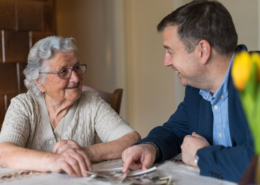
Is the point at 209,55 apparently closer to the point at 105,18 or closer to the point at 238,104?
the point at 238,104

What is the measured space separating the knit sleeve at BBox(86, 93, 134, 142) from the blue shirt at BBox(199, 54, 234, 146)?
1.63ft

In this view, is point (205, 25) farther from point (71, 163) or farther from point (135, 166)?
point (71, 163)

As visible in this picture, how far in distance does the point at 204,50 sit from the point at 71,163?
2.37 feet

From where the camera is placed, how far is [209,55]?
4.02 ft

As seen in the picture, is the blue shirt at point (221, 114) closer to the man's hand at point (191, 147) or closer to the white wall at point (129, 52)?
the man's hand at point (191, 147)

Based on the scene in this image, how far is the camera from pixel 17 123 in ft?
4.81

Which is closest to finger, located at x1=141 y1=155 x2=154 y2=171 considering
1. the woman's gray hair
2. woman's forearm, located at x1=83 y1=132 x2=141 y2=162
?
woman's forearm, located at x1=83 y1=132 x2=141 y2=162

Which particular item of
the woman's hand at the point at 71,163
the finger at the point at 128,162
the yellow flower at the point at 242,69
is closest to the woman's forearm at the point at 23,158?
the woman's hand at the point at 71,163

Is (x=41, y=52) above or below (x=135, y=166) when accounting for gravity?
above

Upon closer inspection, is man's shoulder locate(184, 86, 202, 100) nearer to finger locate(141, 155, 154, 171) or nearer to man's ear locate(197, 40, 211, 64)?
man's ear locate(197, 40, 211, 64)

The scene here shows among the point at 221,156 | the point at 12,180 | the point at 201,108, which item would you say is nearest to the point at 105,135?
the point at 201,108

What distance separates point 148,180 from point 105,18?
3.06 metres

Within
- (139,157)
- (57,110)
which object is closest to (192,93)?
(139,157)

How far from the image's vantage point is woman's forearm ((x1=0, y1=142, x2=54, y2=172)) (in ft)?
3.54
